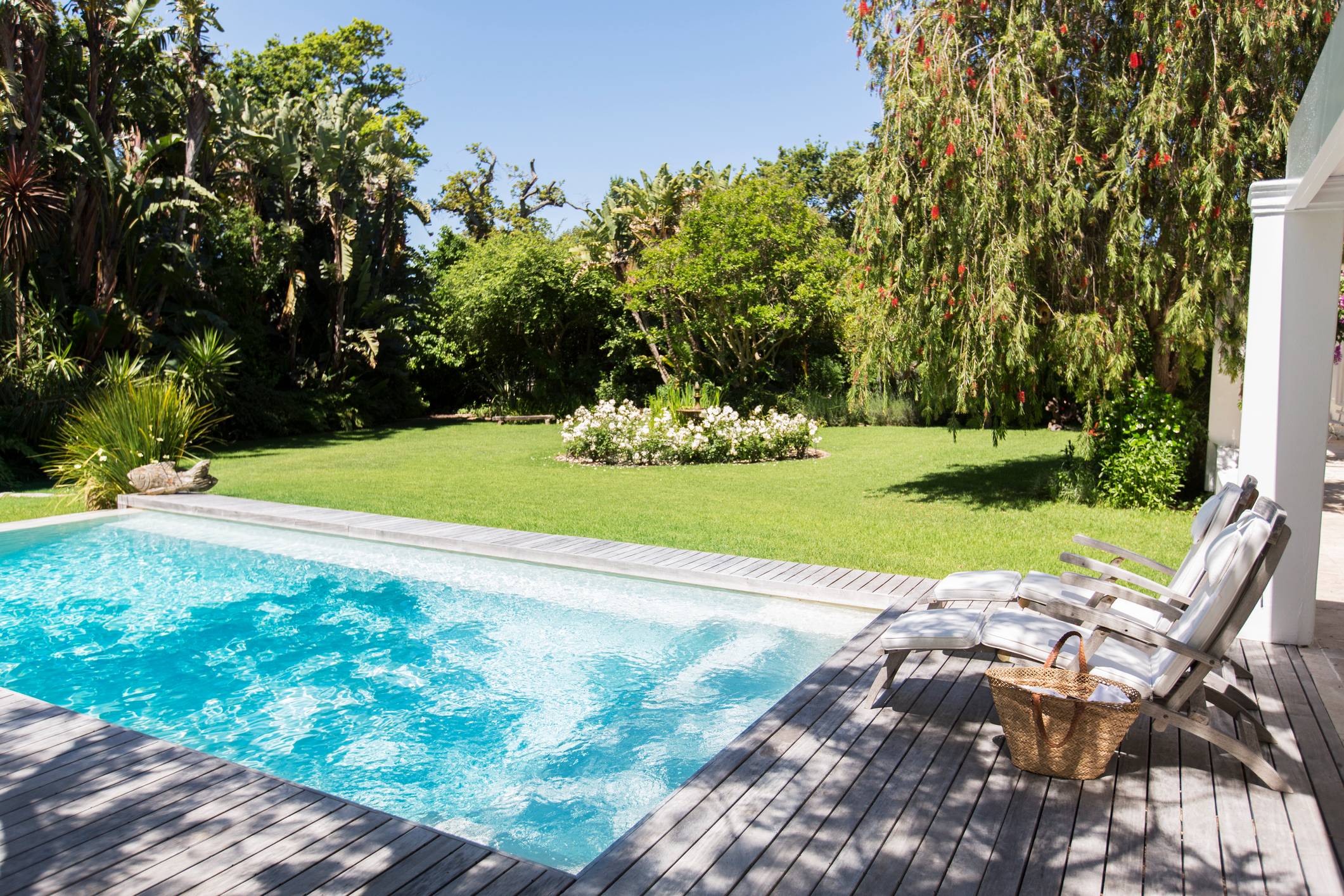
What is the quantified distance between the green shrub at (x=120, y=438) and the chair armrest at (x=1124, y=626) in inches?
474

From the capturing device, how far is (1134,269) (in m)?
9.77

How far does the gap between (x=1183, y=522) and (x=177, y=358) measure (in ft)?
60.3

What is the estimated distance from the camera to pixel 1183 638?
346 cm

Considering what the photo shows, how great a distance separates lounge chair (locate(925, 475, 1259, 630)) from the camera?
4.20 meters

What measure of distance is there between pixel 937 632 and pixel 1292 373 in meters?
2.74

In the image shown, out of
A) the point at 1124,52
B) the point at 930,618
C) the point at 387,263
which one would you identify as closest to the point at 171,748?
the point at 930,618

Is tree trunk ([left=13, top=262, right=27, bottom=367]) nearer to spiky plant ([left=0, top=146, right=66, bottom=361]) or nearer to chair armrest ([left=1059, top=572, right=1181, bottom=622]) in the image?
spiky plant ([left=0, top=146, right=66, bottom=361])

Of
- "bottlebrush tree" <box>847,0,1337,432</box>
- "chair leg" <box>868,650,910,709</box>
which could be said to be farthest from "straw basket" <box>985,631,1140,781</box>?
"bottlebrush tree" <box>847,0,1337,432</box>

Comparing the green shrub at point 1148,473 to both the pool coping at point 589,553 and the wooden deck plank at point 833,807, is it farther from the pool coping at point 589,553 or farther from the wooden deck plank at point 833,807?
the wooden deck plank at point 833,807

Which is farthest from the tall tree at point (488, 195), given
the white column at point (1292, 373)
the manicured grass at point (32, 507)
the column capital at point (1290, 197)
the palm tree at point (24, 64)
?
the white column at point (1292, 373)

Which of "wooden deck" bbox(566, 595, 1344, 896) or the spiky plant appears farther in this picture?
the spiky plant

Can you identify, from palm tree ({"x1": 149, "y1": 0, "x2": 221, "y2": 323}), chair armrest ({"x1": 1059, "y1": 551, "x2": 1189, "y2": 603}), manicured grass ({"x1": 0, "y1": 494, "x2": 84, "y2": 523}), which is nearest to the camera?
chair armrest ({"x1": 1059, "y1": 551, "x2": 1189, "y2": 603})

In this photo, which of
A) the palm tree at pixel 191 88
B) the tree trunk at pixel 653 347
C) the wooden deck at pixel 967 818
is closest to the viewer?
the wooden deck at pixel 967 818

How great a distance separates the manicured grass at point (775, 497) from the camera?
8.78m
